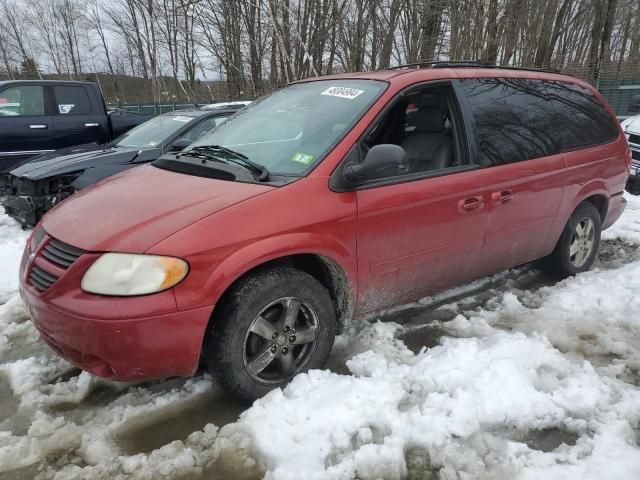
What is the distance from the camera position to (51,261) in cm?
246

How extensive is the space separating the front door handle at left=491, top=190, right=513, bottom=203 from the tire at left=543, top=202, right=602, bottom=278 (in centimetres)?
107

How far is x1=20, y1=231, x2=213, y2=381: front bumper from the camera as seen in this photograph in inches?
86.3

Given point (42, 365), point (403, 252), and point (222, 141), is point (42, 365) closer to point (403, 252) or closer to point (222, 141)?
point (222, 141)

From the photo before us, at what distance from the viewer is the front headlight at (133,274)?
7.25ft

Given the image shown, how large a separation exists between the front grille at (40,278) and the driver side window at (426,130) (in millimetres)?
1983

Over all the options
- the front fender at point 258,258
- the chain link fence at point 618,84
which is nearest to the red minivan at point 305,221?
the front fender at point 258,258

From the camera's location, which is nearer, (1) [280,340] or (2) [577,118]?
(1) [280,340]

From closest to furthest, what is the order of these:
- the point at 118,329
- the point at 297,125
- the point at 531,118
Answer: the point at 118,329, the point at 297,125, the point at 531,118

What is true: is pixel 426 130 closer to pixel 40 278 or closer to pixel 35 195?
pixel 40 278

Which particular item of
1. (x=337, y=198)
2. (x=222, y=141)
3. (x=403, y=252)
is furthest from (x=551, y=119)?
(x=222, y=141)

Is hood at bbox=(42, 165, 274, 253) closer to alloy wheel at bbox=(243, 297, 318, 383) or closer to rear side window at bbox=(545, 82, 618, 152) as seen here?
alloy wheel at bbox=(243, 297, 318, 383)

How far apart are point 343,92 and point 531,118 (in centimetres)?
155

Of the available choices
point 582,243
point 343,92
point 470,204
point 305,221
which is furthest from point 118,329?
point 582,243

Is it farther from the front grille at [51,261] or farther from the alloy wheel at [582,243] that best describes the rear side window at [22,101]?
the alloy wheel at [582,243]
